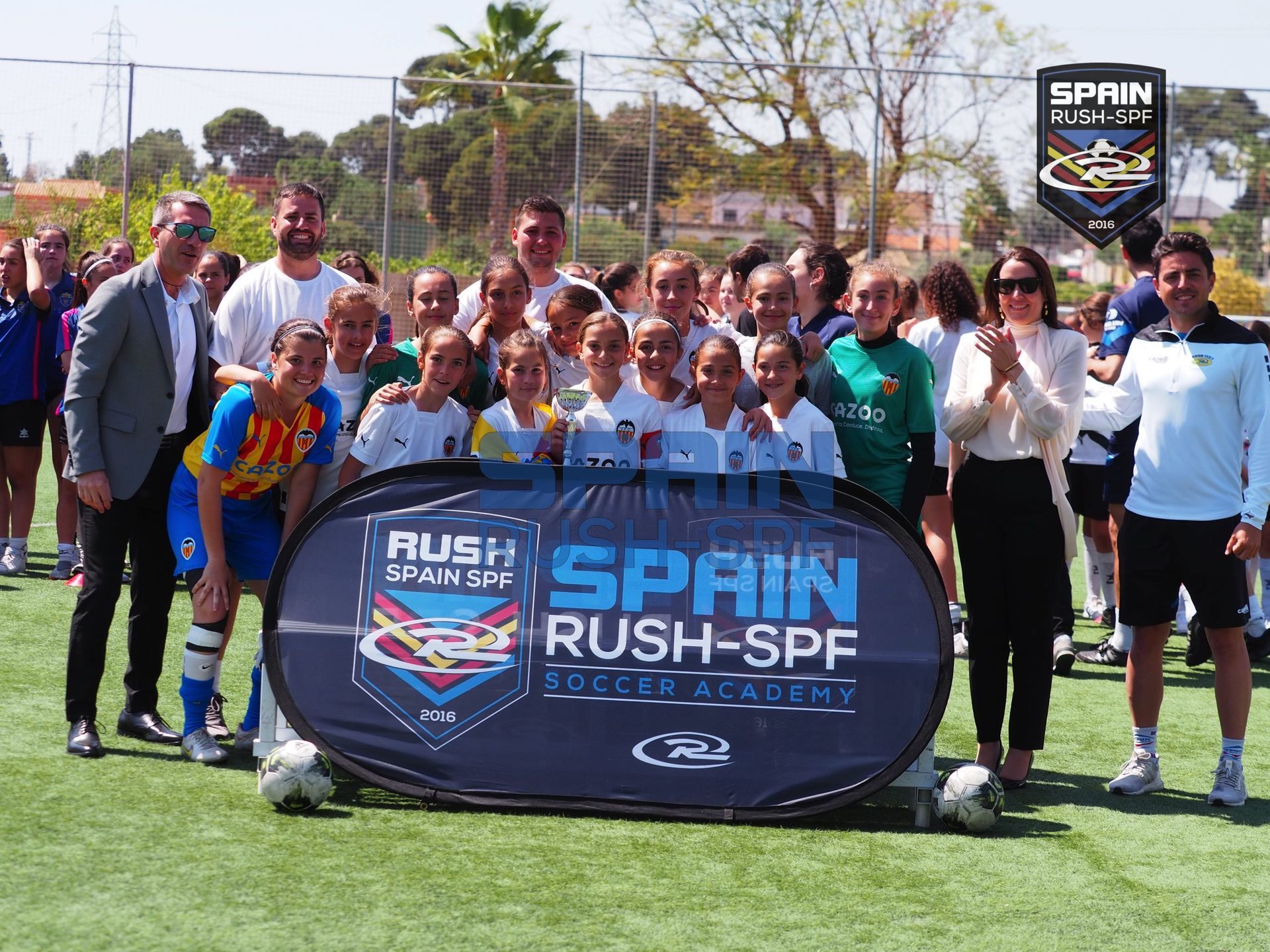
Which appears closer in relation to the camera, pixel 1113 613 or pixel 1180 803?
pixel 1180 803

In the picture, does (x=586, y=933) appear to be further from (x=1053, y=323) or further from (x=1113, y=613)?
(x=1113, y=613)

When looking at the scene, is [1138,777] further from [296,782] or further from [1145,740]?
[296,782]

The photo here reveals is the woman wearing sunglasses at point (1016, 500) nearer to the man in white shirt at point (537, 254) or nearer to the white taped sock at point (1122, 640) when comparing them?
the man in white shirt at point (537, 254)

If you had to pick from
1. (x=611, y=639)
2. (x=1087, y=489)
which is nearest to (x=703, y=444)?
(x=611, y=639)

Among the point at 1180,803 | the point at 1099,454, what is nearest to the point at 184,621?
the point at 1180,803

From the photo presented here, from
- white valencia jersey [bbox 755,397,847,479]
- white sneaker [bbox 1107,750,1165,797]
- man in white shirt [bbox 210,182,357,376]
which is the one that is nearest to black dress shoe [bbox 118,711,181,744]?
man in white shirt [bbox 210,182,357,376]

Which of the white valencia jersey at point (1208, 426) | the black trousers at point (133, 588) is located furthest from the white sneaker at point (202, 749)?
the white valencia jersey at point (1208, 426)

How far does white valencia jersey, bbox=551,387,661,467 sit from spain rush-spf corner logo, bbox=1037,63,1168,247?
8.92 meters

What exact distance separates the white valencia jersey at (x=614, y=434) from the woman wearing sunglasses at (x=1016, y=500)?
1.12m

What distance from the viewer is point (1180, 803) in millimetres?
4781

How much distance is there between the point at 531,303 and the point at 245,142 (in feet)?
36.4

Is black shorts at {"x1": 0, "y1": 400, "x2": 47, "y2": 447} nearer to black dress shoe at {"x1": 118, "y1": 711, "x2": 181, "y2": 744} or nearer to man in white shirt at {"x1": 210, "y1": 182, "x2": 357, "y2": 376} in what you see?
man in white shirt at {"x1": 210, "y1": 182, "x2": 357, "y2": 376}

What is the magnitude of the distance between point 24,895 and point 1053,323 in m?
3.79

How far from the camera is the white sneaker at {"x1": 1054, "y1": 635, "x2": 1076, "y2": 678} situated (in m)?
6.96
